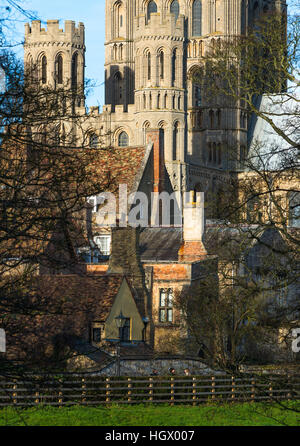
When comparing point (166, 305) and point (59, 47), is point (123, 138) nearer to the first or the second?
point (59, 47)

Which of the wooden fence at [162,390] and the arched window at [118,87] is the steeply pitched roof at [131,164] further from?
the arched window at [118,87]

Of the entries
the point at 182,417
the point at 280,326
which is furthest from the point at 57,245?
the point at 182,417

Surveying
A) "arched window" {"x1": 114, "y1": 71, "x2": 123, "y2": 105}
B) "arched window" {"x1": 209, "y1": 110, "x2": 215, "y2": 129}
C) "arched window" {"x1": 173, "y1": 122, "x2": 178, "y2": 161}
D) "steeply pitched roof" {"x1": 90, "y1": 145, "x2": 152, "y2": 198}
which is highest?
"arched window" {"x1": 114, "y1": 71, "x2": 123, "y2": 105}

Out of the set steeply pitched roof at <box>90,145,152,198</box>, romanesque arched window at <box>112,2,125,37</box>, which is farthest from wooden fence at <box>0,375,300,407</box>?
romanesque arched window at <box>112,2,125,37</box>

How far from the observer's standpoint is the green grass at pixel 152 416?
21141 millimetres

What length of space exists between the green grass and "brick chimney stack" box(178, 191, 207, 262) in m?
11.9

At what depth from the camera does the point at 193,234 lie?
119ft

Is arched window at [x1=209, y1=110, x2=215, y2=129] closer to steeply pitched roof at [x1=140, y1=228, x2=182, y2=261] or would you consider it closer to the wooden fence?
steeply pitched roof at [x1=140, y1=228, x2=182, y2=261]

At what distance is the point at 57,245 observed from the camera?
468 inches

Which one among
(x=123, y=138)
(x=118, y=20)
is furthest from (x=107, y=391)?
(x=118, y=20)

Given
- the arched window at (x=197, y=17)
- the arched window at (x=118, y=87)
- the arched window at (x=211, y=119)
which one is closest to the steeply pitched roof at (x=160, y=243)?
the arched window at (x=211, y=119)

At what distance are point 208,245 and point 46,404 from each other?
15.1 m

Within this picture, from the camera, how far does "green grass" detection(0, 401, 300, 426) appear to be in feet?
69.4
